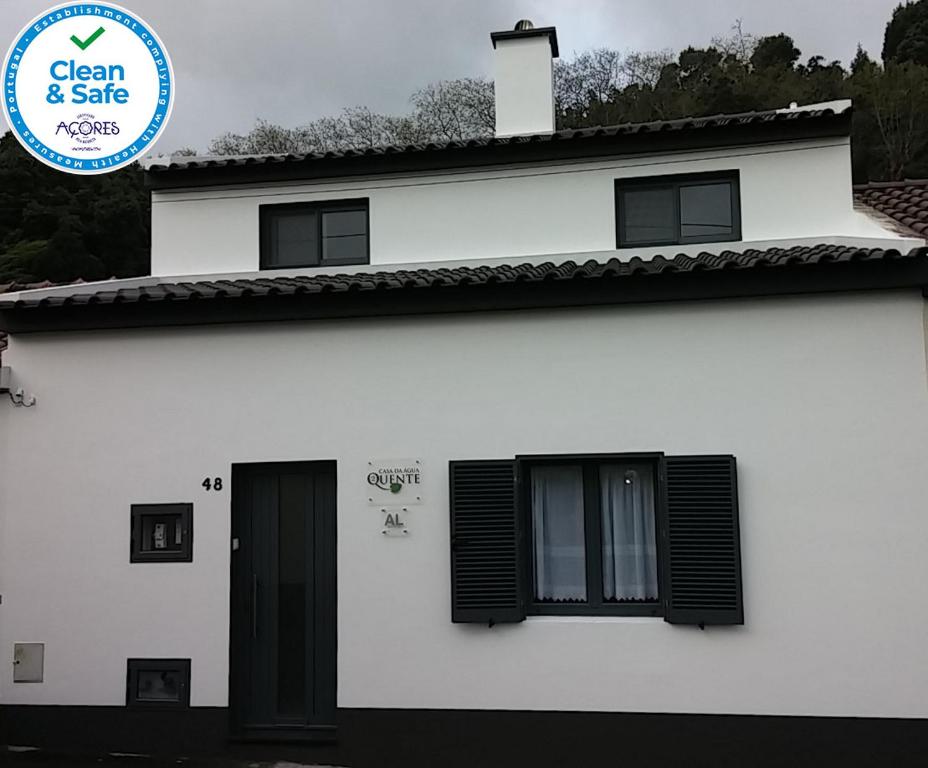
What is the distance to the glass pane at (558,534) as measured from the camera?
695 cm

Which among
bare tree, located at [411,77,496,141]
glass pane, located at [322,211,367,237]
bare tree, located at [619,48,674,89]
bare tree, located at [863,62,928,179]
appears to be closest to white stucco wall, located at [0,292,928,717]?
glass pane, located at [322,211,367,237]

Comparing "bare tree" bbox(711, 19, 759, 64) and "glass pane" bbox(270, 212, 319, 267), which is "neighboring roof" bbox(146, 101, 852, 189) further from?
"bare tree" bbox(711, 19, 759, 64)

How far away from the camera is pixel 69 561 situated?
7523 mm

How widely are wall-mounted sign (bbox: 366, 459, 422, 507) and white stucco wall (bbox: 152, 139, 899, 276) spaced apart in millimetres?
3019

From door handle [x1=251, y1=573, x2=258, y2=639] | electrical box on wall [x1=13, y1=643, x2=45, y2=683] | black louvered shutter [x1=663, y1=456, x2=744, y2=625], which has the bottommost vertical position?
electrical box on wall [x1=13, y1=643, x2=45, y2=683]

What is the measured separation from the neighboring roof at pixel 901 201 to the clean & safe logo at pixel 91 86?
832 centimetres

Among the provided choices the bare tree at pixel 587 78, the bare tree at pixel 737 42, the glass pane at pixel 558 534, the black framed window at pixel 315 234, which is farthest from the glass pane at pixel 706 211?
the bare tree at pixel 737 42

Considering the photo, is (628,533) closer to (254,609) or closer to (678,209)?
(254,609)

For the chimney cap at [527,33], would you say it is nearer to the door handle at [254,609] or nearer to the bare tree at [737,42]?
the door handle at [254,609]

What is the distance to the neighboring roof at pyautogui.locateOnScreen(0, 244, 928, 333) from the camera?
258 inches

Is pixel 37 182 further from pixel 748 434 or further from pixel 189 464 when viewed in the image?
pixel 748 434

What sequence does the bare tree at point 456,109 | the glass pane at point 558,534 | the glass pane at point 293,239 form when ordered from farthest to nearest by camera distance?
the bare tree at point 456,109 → the glass pane at point 293,239 → the glass pane at point 558,534

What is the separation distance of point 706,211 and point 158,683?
6.67m

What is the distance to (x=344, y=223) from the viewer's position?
9.73 meters
